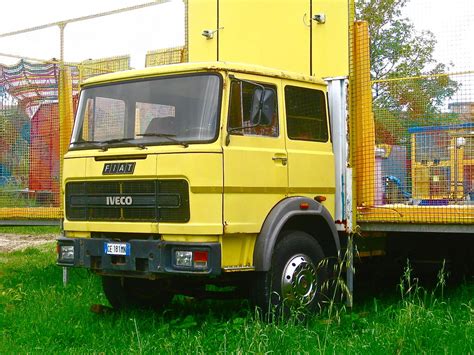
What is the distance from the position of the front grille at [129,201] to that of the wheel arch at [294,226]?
74 centimetres

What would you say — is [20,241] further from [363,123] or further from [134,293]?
[363,123]

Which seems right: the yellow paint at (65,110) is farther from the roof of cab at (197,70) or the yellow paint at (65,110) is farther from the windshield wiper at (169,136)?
the windshield wiper at (169,136)

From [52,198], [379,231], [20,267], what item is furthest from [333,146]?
[20,267]

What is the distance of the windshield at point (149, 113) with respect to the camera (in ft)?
21.0

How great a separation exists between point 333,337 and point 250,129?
193cm

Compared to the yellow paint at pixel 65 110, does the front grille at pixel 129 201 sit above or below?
below

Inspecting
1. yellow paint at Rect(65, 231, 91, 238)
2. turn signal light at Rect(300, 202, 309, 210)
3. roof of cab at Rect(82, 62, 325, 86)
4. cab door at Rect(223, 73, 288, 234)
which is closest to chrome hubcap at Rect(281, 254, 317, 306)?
turn signal light at Rect(300, 202, 309, 210)

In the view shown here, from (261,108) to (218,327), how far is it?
1.97 metres

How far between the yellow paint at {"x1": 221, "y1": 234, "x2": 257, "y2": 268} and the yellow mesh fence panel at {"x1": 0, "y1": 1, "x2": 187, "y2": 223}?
3557 mm

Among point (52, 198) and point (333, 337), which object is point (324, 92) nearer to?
point (333, 337)

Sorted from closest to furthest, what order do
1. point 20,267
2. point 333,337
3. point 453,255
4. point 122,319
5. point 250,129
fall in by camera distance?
point 333,337 → point 250,129 → point 122,319 → point 453,255 → point 20,267

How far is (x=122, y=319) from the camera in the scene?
7043 millimetres

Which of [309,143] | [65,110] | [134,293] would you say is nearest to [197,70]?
[309,143]

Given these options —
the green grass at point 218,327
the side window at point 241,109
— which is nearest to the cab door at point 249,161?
the side window at point 241,109
